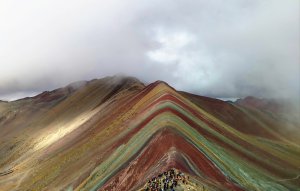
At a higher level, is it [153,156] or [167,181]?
[153,156]

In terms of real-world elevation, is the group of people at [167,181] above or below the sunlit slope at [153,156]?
below

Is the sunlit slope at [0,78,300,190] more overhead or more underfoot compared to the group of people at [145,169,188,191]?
more overhead

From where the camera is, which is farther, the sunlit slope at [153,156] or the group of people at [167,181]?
the sunlit slope at [153,156]

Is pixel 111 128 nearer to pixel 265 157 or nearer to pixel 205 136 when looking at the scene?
pixel 205 136

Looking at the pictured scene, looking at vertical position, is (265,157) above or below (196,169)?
above

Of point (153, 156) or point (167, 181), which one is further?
point (153, 156)

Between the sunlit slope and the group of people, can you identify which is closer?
the group of people

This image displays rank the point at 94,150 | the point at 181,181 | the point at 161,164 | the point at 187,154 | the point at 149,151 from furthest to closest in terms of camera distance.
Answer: the point at 94,150
the point at 149,151
the point at 187,154
the point at 161,164
the point at 181,181

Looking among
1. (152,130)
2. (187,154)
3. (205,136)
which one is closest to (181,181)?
(187,154)
